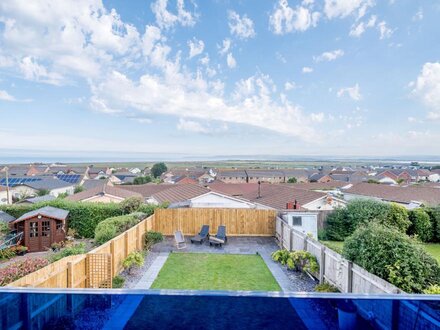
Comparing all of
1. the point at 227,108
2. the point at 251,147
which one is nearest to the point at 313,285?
the point at 227,108

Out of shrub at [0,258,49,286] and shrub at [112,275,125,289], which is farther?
shrub at [112,275,125,289]

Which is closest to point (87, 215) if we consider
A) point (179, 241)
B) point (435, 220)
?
point (179, 241)

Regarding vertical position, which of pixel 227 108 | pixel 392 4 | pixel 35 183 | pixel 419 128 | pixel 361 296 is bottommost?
pixel 35 183

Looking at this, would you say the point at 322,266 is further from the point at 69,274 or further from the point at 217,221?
the point at 217,221

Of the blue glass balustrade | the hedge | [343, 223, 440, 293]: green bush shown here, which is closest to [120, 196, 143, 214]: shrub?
the hedge

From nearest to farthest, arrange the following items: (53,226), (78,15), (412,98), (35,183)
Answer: (78,15) → (53,226) → (412,98) → (35,183)

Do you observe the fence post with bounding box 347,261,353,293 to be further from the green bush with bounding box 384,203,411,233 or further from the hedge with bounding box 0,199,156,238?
the hedge with bounding box 0,199,156,238

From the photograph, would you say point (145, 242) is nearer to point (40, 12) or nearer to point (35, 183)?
point (40, 12)
